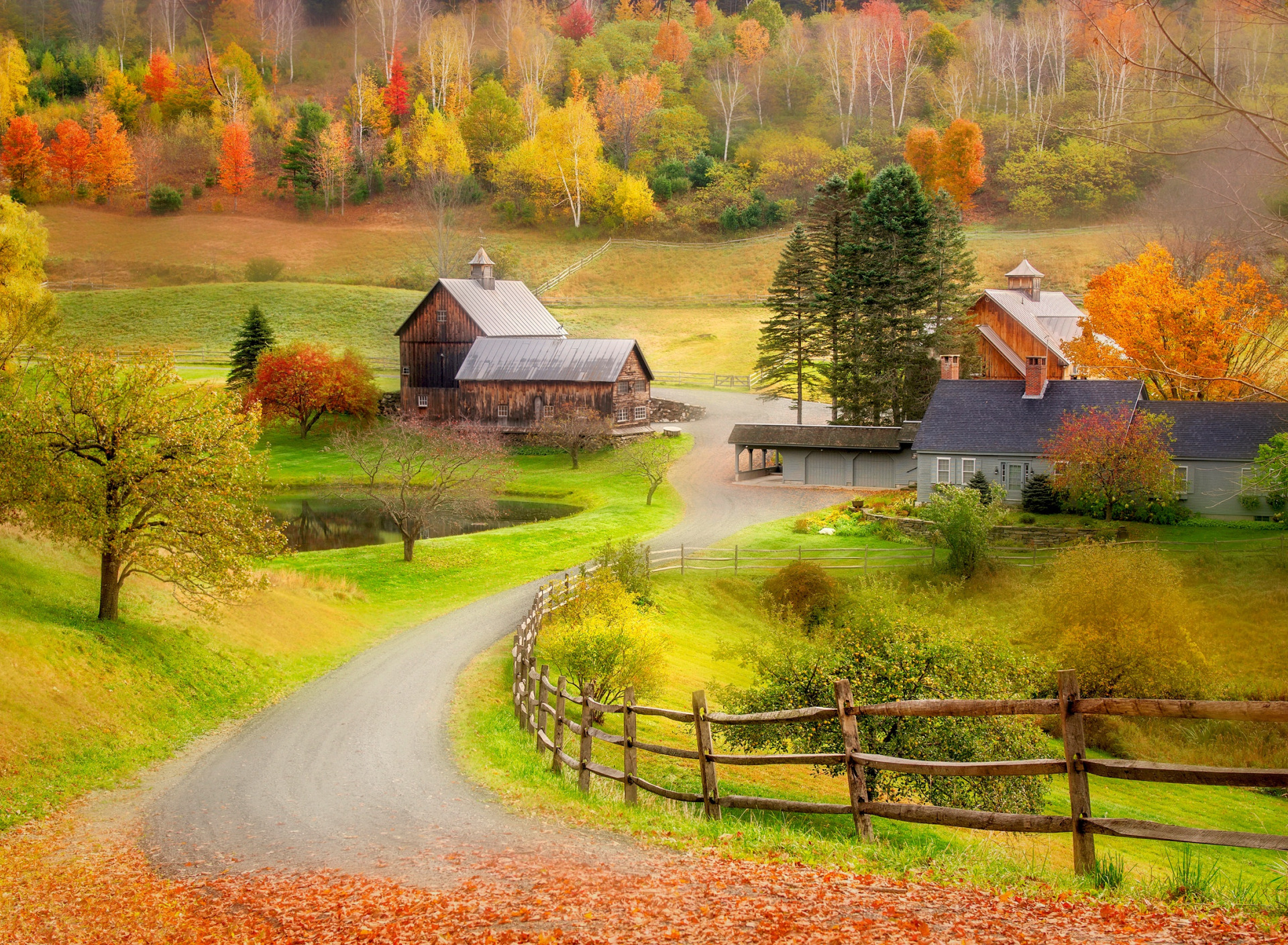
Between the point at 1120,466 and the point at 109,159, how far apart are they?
9390cm

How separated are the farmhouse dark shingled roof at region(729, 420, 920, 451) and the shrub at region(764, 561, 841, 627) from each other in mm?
14862

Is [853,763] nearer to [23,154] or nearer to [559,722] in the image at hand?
[559,722]

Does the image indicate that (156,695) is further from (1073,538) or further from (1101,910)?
(1073,538)

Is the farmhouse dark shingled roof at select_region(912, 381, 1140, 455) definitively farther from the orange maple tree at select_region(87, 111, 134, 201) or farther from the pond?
the orange maple tree at select_region(87, 111, 134, 201)

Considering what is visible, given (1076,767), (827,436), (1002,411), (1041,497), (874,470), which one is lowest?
(1041,497)

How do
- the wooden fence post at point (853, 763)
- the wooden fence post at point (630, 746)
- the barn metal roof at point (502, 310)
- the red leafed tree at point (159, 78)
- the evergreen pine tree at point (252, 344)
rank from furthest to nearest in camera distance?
the red leafed tree at point (159, 78), the barn metal roof at point (502, 310), the evergreen pine tree at point (252, 344), the wooden fence post at point (630, 746), the wooden fence post at point (853, 763)

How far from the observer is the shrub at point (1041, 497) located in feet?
137

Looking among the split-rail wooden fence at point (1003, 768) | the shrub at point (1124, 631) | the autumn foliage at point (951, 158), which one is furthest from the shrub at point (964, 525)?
Result: the autumn foliage at point (951, 158)

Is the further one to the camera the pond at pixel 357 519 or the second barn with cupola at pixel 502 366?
the second barn with cupola at pixel 502 366

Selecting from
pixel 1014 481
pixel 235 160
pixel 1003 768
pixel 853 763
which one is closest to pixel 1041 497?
pixel 1014 481

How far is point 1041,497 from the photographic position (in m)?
42.0

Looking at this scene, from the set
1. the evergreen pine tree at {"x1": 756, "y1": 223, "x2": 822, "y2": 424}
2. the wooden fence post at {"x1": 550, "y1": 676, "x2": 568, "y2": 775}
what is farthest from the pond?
the wooden fence post at {"x1": 550, "y1": 676, "x2": 568, "y2": 775}

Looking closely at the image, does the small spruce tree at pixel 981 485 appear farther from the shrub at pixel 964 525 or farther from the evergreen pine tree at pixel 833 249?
the evergreen pine tree at pixel 833 249

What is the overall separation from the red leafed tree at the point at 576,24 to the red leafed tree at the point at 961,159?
59.3 meters
